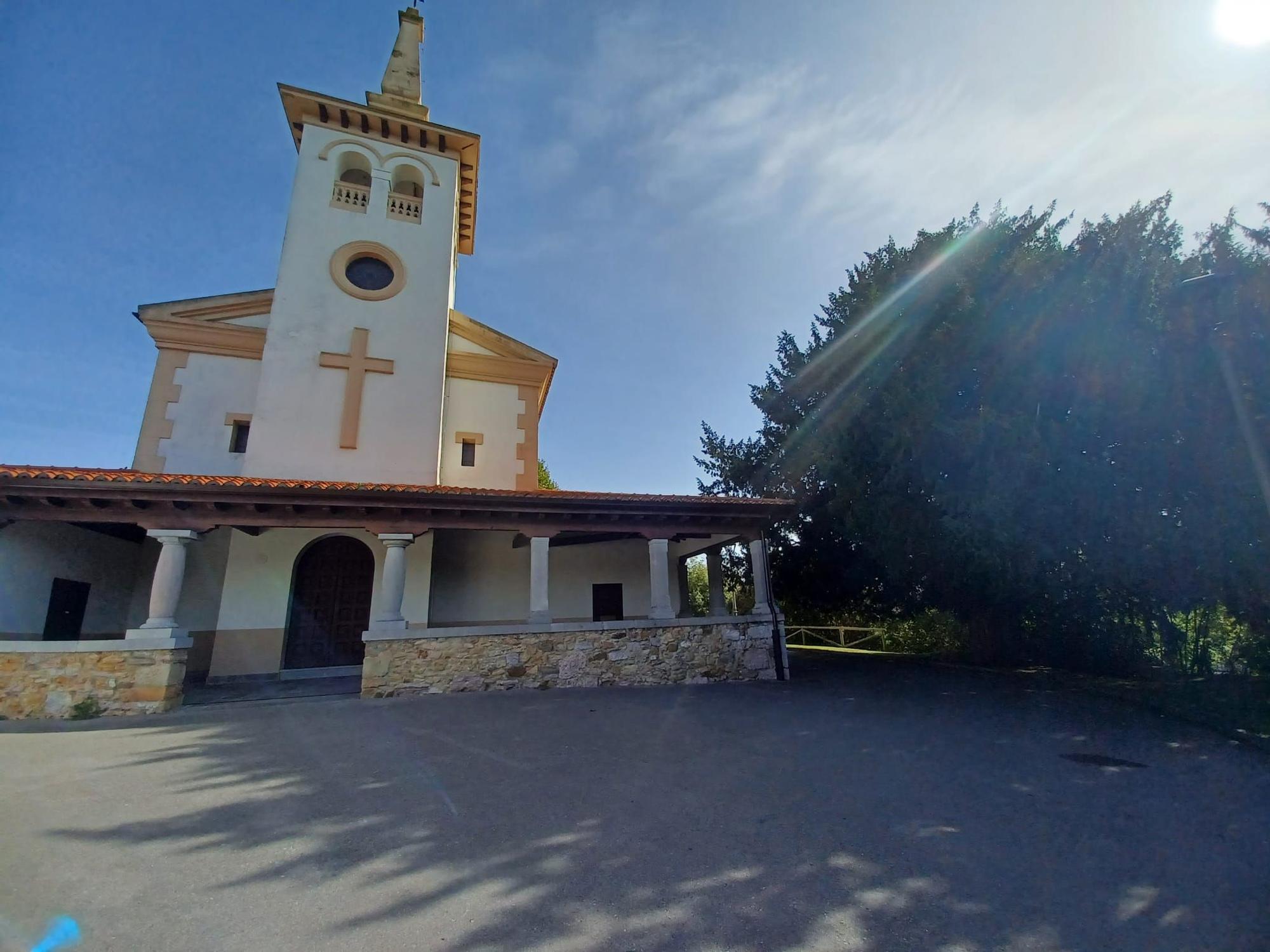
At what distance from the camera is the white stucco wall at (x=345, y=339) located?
35.8 feet

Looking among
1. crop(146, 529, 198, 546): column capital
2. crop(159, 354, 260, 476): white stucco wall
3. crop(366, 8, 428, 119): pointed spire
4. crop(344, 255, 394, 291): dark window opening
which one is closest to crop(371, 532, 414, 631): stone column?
crop(146, 529, 198, 546): column capital

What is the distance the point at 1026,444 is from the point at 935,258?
488 centimetres

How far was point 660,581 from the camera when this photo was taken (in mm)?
9914

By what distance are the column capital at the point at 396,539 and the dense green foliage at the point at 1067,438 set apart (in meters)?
8.36

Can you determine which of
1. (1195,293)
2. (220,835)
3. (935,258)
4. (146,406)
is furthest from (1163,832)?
(146,406)

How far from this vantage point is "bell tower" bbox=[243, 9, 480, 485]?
36.1 feet

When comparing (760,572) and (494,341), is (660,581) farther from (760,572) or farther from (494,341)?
(494,341)

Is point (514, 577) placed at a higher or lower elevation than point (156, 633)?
higher

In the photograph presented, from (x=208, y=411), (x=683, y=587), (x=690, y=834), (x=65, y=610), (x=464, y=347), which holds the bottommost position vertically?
(x=690, y=834)

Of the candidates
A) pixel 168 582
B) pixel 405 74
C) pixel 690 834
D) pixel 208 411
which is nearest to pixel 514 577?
pixel 168 582

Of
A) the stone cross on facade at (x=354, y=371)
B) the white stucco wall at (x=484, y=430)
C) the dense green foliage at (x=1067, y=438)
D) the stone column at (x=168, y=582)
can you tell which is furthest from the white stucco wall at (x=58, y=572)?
the dense green foliage at (x=1067, y=438)

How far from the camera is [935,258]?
37.5ft

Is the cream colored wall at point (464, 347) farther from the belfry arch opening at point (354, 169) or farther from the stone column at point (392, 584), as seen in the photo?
the stone column at point (392, 584)

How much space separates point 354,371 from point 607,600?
7398 mm
